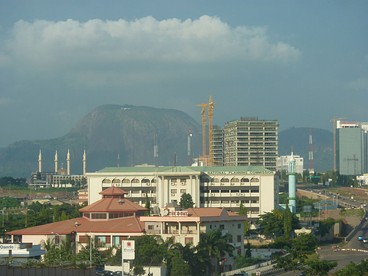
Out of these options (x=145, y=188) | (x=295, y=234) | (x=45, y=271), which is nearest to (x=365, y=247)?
(x=295, y=234)

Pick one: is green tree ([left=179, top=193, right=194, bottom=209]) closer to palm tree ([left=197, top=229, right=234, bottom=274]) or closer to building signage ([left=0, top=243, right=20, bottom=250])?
palm tree ([left=197, top=229, right=234, bottom=274])

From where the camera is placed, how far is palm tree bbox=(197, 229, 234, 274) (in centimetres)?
7125

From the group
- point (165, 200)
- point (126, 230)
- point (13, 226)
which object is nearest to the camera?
point (126, 230)

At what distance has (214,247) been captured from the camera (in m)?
72.8

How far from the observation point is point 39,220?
98.1 metres

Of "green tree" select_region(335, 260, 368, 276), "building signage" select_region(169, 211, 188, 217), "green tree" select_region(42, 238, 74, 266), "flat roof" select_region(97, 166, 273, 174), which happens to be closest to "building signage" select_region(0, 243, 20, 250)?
"green tree" select_region(42, 238, 74, 266)

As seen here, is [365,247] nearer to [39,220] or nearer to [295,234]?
[295,234]

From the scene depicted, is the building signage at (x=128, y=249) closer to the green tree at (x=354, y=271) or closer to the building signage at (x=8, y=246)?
the building signage at (x=8, y=246)

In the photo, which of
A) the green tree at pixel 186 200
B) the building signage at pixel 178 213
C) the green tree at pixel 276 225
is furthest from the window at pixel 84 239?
the green tree at pixel 186 200

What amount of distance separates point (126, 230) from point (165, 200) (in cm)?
5080

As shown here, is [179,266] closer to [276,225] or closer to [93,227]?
[93,227]

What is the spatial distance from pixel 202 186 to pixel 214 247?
57835 millimetres

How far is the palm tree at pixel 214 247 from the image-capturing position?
71250 mm

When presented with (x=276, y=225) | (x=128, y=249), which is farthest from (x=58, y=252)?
(x=276, y=225)
